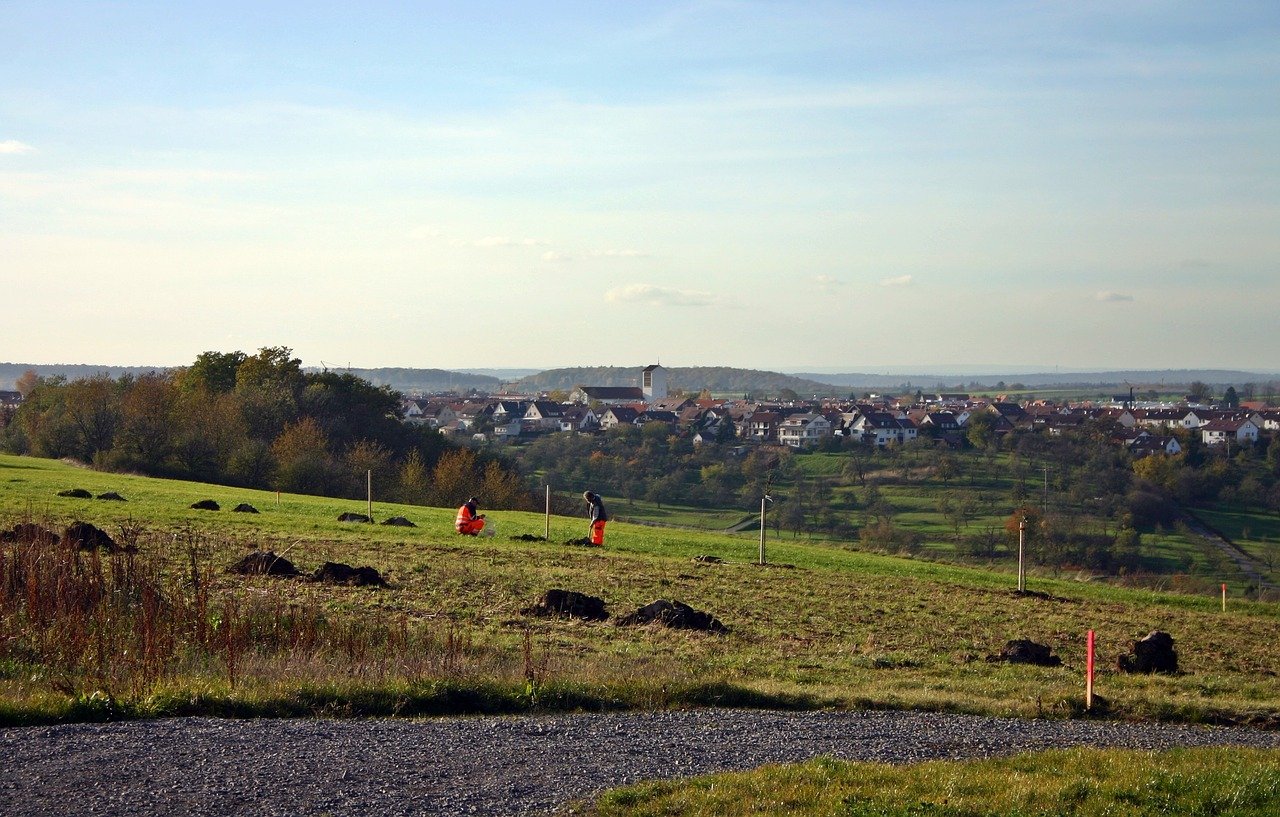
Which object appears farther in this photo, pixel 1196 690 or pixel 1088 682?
pixel 1196 690

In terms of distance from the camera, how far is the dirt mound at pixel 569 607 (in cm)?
1850

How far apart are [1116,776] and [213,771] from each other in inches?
276

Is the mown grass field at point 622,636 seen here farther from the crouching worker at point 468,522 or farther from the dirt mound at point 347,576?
the crouching worker at point 468,522

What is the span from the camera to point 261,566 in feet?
64.7

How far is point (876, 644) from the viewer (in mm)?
18000

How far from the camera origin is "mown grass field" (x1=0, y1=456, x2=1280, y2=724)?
11.6m

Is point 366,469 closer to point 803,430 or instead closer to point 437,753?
point 437,753

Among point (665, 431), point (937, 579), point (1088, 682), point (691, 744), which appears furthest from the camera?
point (665, 431)

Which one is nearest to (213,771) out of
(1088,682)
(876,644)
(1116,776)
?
(1116,776)

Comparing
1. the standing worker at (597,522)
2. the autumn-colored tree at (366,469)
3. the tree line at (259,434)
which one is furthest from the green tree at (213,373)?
the standing worker at (597,522)

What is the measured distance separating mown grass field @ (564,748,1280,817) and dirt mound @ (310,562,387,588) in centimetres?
1257

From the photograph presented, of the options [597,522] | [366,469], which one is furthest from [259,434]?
[597,522]

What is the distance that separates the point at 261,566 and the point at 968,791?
14.3m

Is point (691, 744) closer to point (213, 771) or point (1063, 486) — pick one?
point (213, 771)
